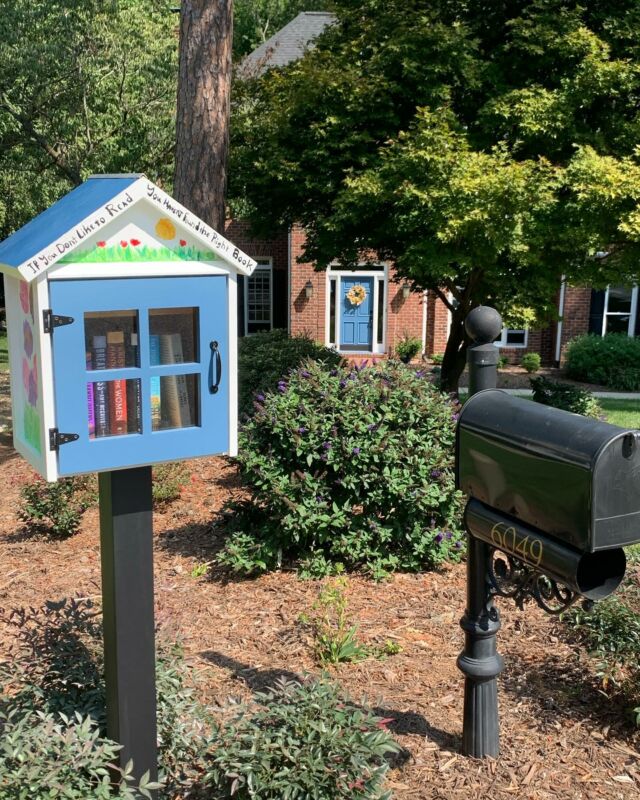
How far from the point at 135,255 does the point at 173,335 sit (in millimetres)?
333

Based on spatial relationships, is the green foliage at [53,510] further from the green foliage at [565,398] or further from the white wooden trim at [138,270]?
the green foliage at [565,398]

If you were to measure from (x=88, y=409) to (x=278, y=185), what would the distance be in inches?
304

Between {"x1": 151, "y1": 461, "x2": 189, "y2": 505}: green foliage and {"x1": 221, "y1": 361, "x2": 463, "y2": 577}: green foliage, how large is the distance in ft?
5.11

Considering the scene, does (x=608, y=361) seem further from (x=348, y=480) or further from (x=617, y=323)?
(x=348, y=480)

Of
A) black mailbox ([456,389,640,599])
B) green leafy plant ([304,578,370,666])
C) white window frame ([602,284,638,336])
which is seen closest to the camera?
black mailbox ([456,389,640,599])

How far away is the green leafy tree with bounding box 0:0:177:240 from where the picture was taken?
40.6 ft

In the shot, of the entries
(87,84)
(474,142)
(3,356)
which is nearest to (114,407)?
(474,142)

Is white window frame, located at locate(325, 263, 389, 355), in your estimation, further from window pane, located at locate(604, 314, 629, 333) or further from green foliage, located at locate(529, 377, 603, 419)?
green foliage, located at locate(529, 377, 603, 419)

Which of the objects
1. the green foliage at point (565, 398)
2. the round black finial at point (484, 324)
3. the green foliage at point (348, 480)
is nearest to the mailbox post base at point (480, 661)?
the round black finial at point (484, 324)

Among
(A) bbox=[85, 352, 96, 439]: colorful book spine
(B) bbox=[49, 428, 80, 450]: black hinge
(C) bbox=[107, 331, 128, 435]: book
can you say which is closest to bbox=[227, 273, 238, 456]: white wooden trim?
(C) bbox=[107, 331, 128, 435]: book

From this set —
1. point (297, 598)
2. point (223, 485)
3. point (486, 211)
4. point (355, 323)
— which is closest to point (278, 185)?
point (486, 211)

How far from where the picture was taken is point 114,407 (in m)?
3.00

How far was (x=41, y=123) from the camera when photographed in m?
12.8

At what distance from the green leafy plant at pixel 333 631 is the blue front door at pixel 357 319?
16.4 m
